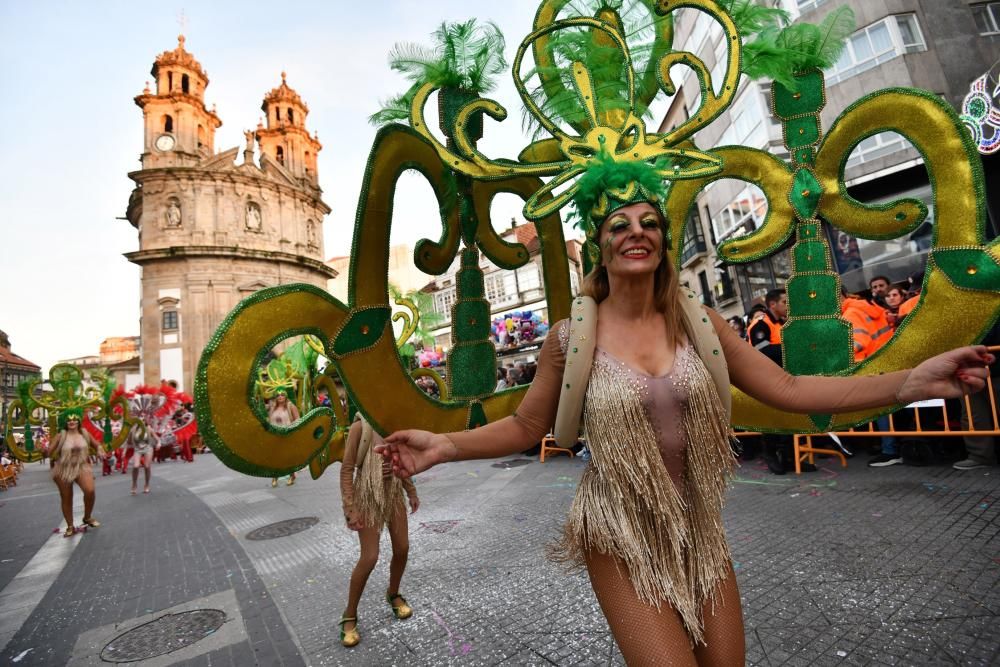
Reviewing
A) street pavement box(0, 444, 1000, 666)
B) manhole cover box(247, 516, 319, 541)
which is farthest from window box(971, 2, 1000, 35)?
manhole cover box(247, 516, 319, 541)

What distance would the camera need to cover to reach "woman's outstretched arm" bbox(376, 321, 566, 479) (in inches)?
57.6

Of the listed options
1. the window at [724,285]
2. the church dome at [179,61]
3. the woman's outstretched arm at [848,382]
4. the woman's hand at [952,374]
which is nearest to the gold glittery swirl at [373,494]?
the woman's outstretched arm at [848,382]

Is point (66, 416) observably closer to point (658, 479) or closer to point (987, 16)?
point (658, 479)

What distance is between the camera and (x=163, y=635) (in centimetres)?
373

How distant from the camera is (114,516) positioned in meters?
8.77

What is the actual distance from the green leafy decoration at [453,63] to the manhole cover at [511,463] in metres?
8.34

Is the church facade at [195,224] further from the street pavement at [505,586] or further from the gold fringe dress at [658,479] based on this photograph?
the gold fringe dress at [658,479]

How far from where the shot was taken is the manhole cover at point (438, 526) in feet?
18.7

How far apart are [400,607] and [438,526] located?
2308 millimetres

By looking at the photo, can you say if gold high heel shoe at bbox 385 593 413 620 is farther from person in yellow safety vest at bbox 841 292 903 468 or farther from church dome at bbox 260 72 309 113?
church dome at bbox 260 72 309 113

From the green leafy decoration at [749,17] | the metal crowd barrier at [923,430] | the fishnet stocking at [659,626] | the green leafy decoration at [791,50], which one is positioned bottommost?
the metal crowd barrier at [923,430]

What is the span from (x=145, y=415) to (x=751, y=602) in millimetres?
14516

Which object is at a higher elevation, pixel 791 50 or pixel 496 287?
pixel 496 287

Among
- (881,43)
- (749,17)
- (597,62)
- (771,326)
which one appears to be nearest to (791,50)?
(749,17)
